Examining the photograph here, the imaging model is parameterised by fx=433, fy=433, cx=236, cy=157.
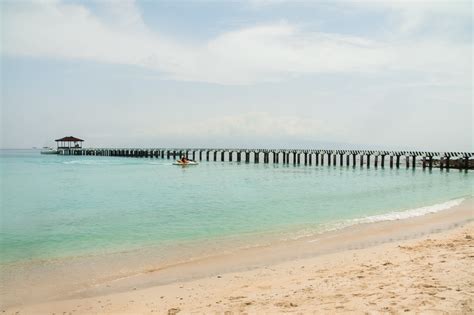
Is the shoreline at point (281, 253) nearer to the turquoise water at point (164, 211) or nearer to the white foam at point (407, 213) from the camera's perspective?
the white foam at point (407, 213)

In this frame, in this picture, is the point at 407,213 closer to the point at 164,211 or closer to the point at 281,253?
the point at 281,253

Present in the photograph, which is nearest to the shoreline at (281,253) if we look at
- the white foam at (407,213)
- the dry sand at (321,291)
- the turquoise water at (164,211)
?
the dry sand at (321,291)

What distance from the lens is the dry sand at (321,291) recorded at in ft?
19.2

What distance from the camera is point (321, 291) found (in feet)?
22.1

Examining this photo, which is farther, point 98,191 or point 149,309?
point 98,191

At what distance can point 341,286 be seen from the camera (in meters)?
6.92

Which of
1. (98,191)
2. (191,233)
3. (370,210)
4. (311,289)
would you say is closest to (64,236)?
(191,233)

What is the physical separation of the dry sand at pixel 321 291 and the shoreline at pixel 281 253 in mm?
320

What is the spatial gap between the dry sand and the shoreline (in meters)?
0.32

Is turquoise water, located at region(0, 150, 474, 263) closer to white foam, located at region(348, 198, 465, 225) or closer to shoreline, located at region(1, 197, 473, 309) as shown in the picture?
white foam, located at region(348, 198, 465, 225)

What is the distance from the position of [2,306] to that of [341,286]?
5.57m

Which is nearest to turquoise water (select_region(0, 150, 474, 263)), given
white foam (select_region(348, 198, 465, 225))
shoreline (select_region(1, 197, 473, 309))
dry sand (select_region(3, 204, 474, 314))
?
white foam (select_region(348, 198, 465, 225))

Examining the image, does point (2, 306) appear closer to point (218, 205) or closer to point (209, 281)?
point (209, 281)

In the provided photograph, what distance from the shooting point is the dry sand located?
5.85 m
